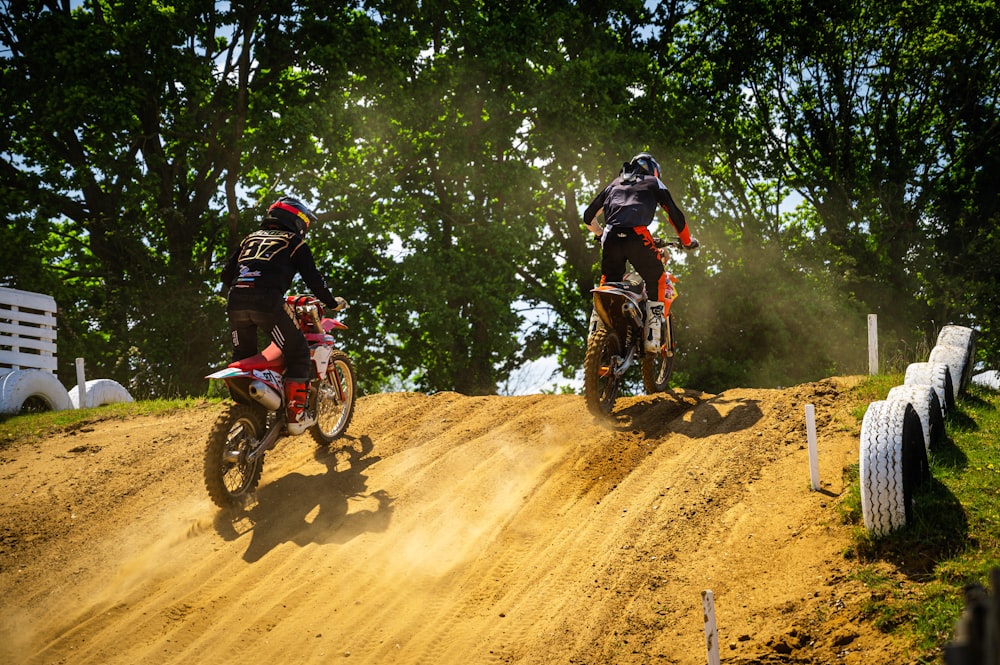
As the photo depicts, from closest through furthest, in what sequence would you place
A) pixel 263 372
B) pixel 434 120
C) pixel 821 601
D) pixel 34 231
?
pixel 821 601, pixel 263 372, pixel 34 231, pixel 434 120

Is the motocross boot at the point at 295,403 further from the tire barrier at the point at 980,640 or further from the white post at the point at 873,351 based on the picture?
the tire barrier at the point at 980,640

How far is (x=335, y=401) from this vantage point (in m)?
9.46

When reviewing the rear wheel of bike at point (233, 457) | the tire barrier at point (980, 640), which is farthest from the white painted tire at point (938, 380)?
the tire barrier at point (980, 640)

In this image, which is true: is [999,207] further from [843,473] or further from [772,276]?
[843,473]

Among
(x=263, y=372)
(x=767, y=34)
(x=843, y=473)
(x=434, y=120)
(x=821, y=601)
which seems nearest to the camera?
(x=821, y=601)

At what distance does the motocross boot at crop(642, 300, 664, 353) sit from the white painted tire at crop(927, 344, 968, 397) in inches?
117

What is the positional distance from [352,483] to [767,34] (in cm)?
2326

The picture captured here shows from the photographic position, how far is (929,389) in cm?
700

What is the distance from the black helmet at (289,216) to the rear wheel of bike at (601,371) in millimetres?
3245

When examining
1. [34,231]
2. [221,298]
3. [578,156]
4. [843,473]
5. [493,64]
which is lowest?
[843,473]

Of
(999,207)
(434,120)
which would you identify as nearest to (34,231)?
(434,120)

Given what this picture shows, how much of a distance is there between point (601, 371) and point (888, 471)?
4.12 metres

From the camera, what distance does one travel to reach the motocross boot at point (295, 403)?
324 inches

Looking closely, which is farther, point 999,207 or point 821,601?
point 999,207
